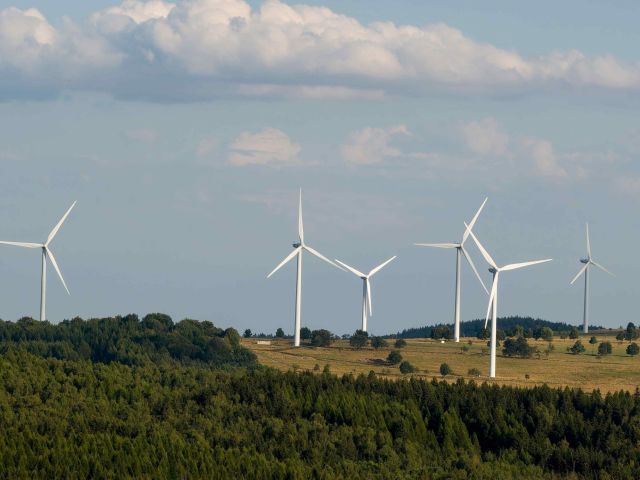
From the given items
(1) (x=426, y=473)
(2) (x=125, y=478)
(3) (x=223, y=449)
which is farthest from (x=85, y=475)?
(1) (x=426, y=473)

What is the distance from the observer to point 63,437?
197 meters

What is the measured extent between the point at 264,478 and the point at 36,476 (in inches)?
1022

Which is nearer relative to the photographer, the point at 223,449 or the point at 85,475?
the point at 85,475

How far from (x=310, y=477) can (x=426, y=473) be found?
50.1 feet

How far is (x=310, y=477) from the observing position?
189 metres

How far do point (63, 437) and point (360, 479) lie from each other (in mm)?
37203

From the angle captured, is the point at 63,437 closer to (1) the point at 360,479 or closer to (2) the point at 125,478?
(2) the point at 125,478

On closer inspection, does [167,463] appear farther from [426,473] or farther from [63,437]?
[426,473]

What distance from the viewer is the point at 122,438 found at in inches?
7800

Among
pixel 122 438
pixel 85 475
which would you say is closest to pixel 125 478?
pixel 85 475

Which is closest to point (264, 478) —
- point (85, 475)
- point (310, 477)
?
point (310, 477)

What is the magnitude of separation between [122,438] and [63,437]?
714cm

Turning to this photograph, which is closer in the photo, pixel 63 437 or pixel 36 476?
pixel 36 476

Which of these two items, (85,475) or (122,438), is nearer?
(85,475)
